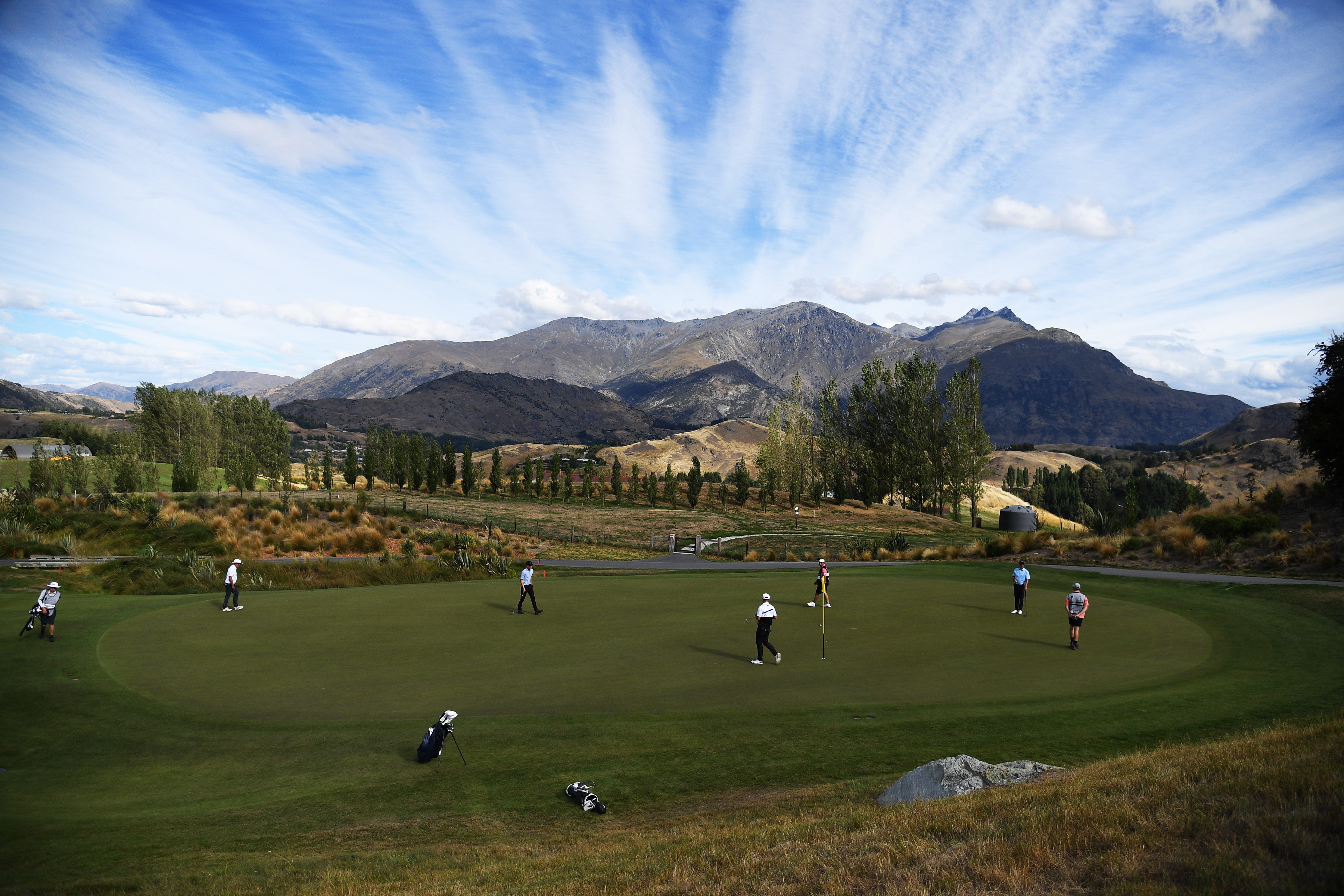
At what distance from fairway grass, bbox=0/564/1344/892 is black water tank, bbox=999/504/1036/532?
45854 mm

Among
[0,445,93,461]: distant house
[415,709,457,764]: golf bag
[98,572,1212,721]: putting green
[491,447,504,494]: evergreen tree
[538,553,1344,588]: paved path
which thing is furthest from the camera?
[0,445,93,461]: distant house

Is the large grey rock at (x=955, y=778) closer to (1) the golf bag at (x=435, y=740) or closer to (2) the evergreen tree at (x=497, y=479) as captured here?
(1) the golf bag at (x=435, y=740)

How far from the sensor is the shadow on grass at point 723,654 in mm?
17031

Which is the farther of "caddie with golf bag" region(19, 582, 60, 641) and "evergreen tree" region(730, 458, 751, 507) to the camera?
"evergreen tree" region(730, 458, 751, 507)

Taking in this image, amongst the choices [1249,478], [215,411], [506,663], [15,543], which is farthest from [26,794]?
[215,411]

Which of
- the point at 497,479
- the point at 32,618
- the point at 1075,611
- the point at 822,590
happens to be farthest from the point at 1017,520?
the point at 32,618

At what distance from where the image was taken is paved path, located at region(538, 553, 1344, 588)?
1069 inches

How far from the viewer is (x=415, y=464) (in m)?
78.9

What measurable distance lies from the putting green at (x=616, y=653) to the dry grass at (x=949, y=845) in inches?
176

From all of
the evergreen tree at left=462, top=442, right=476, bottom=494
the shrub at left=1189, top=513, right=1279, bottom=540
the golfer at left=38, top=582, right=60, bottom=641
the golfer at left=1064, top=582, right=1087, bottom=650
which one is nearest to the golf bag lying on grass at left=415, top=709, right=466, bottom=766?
the golfer at left=38, top=582, right=60, bottom=641

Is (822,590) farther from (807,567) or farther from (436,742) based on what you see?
(807,567)

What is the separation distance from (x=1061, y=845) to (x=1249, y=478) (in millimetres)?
57308

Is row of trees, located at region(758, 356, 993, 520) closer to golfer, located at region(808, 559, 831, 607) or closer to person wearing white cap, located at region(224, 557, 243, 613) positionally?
golfer, located at region(808, 559, 831, 607)

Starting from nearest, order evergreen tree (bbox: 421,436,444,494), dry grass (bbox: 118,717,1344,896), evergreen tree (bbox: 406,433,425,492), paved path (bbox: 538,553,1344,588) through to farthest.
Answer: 1. dry grass (bbox: 118,717,1344,896)
2. paved path (bbox: 538,553,1344,588)
3. evergreen tree (bbox: 421,436,444,494)
4. evergreen tree (bbox: 406,433,425,492)
